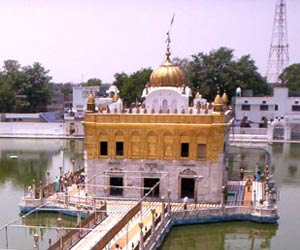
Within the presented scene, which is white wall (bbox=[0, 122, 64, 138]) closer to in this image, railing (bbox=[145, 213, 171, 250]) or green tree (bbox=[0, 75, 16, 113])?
green tree (bbox=[0, 75, 16, 113])

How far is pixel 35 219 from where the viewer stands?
18.9m

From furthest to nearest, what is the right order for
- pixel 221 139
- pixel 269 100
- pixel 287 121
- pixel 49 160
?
pixel 269 100 < pixel 287 121 < pixel 49 160 < pixel 221 139

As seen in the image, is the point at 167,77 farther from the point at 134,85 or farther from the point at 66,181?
the point at 134,85

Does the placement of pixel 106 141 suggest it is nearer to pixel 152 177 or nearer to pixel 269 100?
pixel 152 177

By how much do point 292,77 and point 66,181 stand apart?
49.5m

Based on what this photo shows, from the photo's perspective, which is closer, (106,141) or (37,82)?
(106,141)

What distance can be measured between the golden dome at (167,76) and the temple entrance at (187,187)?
485cm

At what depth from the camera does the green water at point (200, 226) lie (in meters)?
16.5

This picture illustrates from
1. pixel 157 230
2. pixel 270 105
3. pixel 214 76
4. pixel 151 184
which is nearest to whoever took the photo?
pixel 157 230

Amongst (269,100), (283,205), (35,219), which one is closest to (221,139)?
(283,205)

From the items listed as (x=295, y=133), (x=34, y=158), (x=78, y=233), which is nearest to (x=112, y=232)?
(x=78, y=233)

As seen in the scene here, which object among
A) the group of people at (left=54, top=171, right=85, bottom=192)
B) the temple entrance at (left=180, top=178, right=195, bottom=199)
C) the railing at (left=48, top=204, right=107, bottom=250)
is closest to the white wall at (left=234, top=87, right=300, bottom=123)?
the group of people at (left=54, top=171, right=85, bottom=192)

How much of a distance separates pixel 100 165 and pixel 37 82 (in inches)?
1559

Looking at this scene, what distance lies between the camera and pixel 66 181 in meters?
21.8
